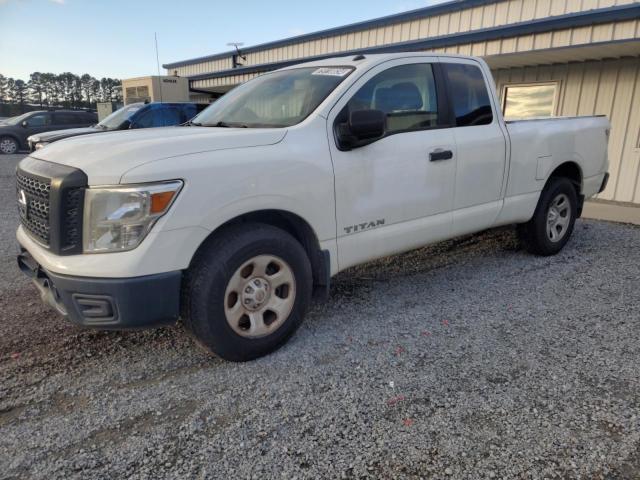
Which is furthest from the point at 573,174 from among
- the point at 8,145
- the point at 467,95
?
the point at 8,145

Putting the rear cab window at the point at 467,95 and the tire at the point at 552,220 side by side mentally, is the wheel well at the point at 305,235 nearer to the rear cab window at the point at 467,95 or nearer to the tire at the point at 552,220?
the rear cab window at the point at 467,95

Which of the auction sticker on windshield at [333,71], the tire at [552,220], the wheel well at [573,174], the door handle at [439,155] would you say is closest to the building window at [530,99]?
the wheel well at [573,174]

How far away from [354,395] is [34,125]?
810 inches

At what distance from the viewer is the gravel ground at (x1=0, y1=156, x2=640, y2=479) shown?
2.24 metres

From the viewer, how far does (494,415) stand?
257 centimetres

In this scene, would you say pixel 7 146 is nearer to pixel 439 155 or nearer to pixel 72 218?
pixel 72 218

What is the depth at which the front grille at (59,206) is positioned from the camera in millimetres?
2576

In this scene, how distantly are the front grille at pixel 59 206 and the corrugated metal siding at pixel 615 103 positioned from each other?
30.5ft

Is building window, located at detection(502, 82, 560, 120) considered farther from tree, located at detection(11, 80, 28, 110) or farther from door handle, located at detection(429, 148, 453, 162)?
tree, located at detection(11, 80, 28, 110)

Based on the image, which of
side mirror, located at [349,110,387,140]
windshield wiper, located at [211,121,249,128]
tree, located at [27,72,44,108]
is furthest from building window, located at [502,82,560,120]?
tree, located at [27,72,44,108]

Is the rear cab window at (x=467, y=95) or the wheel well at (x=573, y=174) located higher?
the rear cab window at (x=467, y=95)

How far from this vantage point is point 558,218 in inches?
215

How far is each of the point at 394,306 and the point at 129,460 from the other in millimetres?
2428

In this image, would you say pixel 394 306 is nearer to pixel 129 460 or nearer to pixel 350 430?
pixel 350 430
